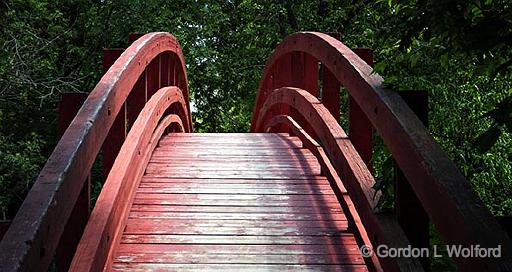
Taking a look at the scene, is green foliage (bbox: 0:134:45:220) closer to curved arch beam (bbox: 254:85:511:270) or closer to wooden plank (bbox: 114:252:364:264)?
wooden plank (bbox: 114:252:364:264)

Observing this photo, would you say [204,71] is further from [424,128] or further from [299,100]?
[424,128]

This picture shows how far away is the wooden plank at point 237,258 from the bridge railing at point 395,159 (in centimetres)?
27

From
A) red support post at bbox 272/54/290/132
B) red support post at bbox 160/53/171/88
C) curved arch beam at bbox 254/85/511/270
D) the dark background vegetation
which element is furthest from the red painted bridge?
the dark background vegetation

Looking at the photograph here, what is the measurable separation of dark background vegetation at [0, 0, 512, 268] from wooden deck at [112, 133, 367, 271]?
242 cm

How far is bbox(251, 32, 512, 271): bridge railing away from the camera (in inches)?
71.0

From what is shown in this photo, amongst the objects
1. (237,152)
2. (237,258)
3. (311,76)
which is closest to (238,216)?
(237,258)

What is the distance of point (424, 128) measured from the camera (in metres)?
2.37

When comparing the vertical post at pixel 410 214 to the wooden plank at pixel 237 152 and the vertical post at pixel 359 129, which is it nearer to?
the vertical post at pixel 359 129

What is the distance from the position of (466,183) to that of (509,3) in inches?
22.4

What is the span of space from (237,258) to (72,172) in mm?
1249

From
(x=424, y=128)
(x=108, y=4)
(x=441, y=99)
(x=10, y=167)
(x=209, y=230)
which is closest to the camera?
(x=424, y=128)

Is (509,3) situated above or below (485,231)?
above

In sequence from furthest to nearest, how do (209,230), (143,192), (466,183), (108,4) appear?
(108,4), (143,192), (209,230), (466,183)

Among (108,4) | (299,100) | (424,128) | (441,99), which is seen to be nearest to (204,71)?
(108,4)
